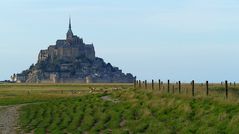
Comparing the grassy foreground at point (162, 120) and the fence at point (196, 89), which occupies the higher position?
the fence at point (196, 89)

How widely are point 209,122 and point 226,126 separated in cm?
123

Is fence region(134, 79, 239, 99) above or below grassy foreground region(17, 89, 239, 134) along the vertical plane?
above

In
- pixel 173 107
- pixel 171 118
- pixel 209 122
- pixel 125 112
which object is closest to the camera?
pixel 209 122

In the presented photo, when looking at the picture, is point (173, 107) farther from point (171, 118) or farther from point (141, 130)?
point (141, 130)

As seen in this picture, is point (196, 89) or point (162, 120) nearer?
point (162, 120)

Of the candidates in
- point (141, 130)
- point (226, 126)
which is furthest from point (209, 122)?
point (141, 130)

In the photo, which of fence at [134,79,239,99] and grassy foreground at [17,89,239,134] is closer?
grassy foreground at [17,89,239,134]

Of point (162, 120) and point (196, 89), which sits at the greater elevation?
point (196, 89)

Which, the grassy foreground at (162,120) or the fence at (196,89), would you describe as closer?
the grassy foreground at (162,120)

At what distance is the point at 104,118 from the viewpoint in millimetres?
26875

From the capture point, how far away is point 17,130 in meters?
26.7

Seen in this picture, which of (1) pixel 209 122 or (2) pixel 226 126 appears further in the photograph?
(1) pixel 209 122

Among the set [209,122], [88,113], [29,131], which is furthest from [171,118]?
[88,113]

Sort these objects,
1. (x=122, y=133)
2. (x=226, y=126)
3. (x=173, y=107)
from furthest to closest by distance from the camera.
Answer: (x=173, y=107), (x=122, y=133), (x=226, y=126)
